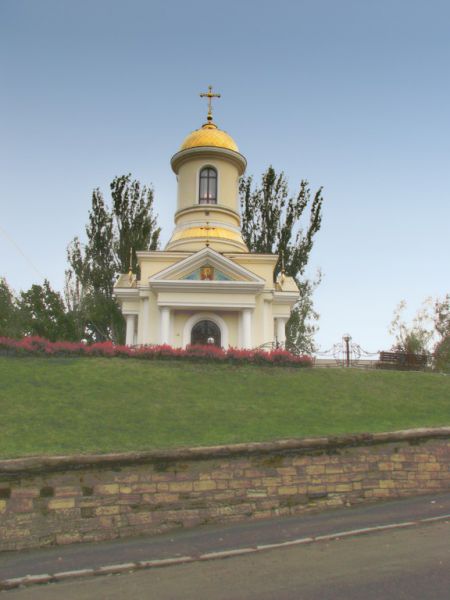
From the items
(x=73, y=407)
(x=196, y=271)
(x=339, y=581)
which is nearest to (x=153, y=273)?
(x=196, y=271)

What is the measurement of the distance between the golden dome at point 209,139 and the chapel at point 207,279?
52 millimetres

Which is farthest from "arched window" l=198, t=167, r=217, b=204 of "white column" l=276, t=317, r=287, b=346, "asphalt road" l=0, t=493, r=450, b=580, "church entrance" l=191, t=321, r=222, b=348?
"asphalt road" l=0, t=493, r=450, b=580

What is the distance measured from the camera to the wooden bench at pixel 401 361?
20.8m

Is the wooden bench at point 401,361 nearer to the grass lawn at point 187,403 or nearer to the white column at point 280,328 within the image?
the grass lawn at point 187,403

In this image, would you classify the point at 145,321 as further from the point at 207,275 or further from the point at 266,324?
the point at 266,324

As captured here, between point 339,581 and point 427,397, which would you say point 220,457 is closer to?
point 339,581

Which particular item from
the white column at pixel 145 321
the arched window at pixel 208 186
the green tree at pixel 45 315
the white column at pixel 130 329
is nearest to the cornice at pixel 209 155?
the arched window at pixel 208 186

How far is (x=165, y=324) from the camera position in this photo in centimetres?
2167

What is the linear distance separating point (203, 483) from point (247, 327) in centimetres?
1302

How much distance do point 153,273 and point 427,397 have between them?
12.7m

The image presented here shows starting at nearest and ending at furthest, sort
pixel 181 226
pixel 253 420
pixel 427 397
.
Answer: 1. pixel 253 420
2. pixel 427 397
3. pixel 181 226

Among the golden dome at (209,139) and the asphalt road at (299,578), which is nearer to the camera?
the asphalt road at (299,578)

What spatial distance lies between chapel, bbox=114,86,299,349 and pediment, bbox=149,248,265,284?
0.04 m

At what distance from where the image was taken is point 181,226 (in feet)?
86.1
